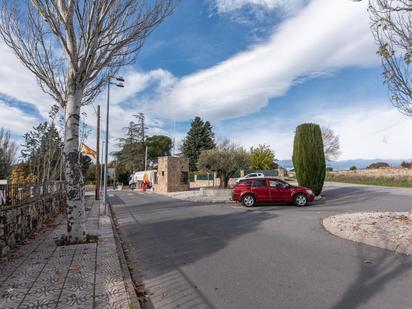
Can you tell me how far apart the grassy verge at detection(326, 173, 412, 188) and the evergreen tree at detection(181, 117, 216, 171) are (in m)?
23.6

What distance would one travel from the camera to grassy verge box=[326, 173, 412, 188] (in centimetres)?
2979

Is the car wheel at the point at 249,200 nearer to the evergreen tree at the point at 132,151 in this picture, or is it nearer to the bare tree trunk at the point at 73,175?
the bare tree trunk at the point at 73,175

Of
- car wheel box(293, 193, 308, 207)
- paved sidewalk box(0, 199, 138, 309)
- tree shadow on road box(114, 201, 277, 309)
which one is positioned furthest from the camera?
car wheel box(293, 193, 308, 207)

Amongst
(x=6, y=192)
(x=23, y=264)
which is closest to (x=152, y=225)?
(x=6, y=192)

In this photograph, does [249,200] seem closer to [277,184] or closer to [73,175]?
[277,184]

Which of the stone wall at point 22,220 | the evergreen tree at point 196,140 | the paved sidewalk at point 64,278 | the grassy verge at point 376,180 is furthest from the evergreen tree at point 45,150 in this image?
the evergreen tree at point 196,140

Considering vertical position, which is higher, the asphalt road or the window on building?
the window on building

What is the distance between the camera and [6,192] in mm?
7523

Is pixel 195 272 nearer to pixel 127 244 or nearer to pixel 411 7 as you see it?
pixel 127 244

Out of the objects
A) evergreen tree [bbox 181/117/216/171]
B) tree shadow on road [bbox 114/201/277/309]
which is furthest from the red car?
evergreen tree [bbox 181/117/216/171]

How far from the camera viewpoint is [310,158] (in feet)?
63.4

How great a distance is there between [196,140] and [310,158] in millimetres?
39354

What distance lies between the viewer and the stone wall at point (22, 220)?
21.3ft

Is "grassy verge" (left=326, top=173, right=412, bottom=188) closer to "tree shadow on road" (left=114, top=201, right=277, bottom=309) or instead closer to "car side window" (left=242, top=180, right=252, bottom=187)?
"car side window" (left=242, top=180, right=252, bottom=187)
